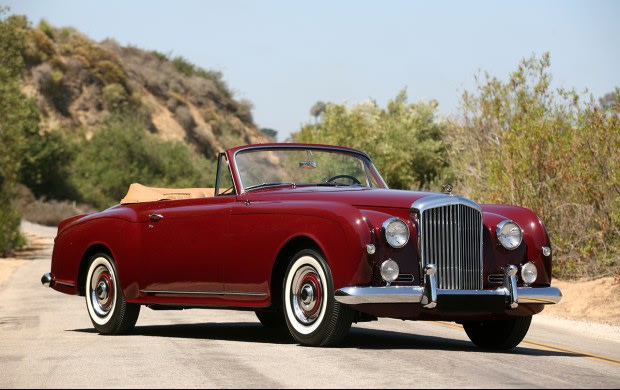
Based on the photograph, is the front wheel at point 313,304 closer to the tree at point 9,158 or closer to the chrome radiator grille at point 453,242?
the chrome radiator grille at point 453,242

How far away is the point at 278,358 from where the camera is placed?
29.9ft

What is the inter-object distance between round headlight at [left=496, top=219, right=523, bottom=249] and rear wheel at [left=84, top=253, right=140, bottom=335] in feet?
13.2

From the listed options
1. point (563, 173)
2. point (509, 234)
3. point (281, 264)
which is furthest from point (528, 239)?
point (563, 173)

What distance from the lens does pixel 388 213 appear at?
31.9 feet

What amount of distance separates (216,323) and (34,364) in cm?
457

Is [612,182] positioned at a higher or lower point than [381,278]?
higher

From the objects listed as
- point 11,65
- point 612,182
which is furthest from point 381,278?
point 11,65

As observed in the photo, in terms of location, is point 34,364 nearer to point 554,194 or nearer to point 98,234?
point 98,234

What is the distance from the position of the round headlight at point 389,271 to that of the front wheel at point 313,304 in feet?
1.39

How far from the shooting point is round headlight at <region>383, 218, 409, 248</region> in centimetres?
941

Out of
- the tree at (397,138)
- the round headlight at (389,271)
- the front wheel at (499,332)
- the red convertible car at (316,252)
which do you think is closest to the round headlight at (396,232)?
the red convertible car at (316,252)

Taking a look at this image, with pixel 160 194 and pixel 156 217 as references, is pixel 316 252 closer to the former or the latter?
pixel 156 217

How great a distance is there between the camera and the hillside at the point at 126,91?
73625 millimetres

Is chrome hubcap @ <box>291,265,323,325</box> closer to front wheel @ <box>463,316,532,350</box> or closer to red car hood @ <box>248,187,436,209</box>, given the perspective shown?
red car hood @ <box>248,187,436,209</box>
